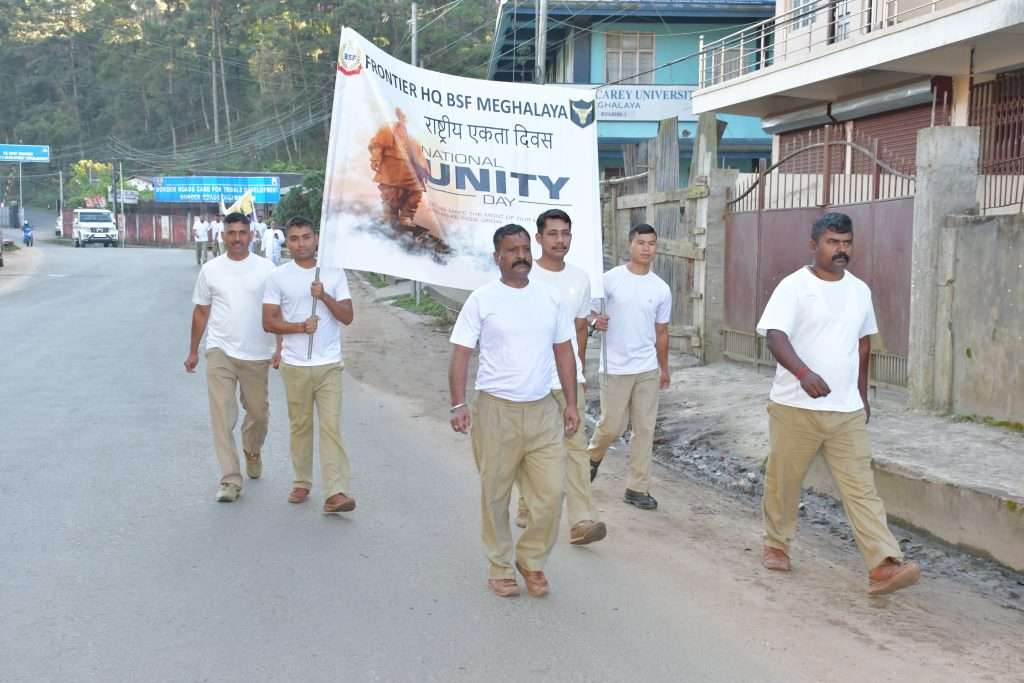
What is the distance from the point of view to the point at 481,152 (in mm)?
7672

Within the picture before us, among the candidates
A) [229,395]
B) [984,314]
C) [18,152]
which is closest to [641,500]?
[229,395]

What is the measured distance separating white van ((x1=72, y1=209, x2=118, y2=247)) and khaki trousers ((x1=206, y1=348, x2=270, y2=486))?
5385cm

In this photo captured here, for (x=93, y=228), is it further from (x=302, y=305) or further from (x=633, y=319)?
(x=633, y=319)

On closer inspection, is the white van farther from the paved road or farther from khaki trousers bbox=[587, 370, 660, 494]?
khaki trousers bbox=[587, 370, 660, 494]

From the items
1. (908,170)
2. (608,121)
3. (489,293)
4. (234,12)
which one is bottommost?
(489,293)

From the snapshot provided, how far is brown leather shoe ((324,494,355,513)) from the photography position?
263 inches

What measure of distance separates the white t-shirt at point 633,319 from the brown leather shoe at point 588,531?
143 centimetres

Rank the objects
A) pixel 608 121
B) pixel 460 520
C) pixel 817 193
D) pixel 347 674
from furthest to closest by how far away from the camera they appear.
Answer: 1. pixel 608 121
2. pixel 817 193
3. pixel 460 520
4. pixel 347 674

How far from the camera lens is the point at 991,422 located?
8414mm

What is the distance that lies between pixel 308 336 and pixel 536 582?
239 centimetres

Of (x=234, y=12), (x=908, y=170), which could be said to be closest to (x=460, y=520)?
(x=908, y=170)

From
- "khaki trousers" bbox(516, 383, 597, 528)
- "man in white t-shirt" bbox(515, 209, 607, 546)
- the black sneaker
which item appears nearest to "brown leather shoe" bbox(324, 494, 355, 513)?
"man in white t-shirt" bbox(515, 209, 607, 546)

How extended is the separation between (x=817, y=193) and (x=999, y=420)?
3.52 m

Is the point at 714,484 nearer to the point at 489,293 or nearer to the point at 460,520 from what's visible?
the point at 460,520
